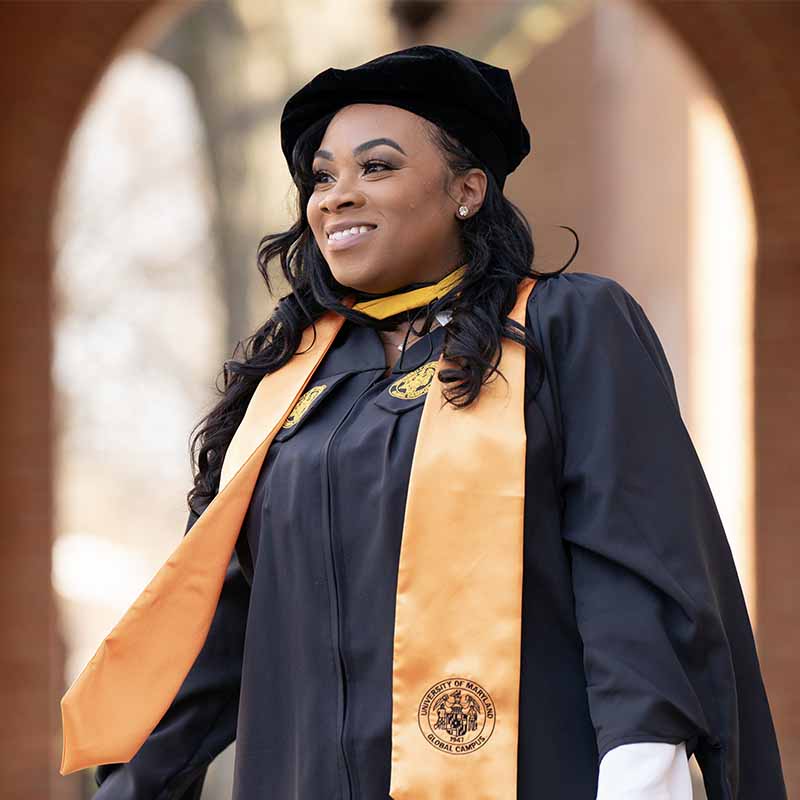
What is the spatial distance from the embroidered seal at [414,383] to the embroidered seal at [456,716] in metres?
0.47

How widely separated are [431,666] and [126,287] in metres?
16.5

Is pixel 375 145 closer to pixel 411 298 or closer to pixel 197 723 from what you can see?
pixel 411 298

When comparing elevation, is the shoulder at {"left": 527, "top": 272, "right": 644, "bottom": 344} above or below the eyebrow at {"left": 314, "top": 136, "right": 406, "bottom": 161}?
below

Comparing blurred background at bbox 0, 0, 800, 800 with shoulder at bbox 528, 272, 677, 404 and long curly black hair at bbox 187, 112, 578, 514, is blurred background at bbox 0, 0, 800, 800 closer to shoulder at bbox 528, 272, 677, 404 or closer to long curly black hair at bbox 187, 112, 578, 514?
long curly black hair at bbox 187, 112, 578, 514

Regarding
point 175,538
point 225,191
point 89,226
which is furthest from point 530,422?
point 175,538

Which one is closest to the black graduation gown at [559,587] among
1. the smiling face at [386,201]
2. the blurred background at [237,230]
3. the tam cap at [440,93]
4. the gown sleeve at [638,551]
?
the gown sleeve at [638,551]

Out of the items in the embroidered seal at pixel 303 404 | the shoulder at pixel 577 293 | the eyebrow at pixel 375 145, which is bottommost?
the embroidered seal at pixel 303 404

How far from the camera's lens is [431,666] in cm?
245

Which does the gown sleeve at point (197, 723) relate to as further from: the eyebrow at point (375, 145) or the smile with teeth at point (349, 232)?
the eyebrow at point (375, 145)

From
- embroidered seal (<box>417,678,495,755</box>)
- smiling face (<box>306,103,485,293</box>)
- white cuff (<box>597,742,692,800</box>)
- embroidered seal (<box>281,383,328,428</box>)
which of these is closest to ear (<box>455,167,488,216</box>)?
smiling face (<box>306,103,485,293</box>)

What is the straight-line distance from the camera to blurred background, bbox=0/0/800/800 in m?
6.44

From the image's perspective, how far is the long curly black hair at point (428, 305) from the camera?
258cm

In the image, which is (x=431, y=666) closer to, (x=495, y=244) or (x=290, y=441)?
(x=290, y=441)

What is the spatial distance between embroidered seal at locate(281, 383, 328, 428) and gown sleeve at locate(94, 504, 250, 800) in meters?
0.27
